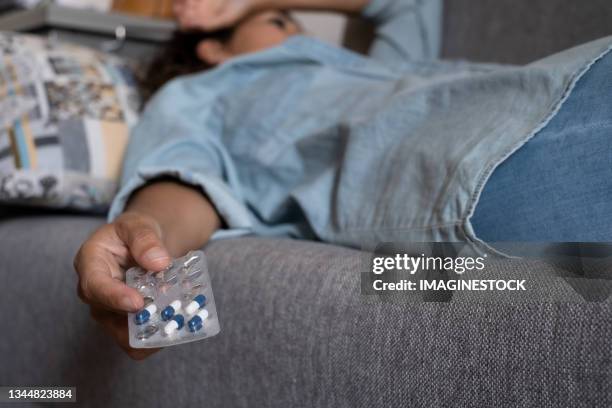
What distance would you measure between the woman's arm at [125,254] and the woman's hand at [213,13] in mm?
430

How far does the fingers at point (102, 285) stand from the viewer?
1.17 ft

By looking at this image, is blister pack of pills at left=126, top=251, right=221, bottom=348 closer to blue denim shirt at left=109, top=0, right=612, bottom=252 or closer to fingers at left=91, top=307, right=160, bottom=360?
fingers at left=91, top=307, right=160, bottom=360

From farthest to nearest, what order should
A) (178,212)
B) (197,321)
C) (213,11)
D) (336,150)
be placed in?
(213,11)
(336,150)
(178,212)
(197,321)

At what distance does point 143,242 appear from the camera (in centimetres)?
40

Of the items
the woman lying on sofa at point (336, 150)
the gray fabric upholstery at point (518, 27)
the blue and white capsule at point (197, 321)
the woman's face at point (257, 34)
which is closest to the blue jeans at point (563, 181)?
the woman lying on sofa at point (336, 150)

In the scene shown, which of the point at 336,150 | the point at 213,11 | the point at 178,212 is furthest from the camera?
the point at 213,11

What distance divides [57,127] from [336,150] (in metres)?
0.35

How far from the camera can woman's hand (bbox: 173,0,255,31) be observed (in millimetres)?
889

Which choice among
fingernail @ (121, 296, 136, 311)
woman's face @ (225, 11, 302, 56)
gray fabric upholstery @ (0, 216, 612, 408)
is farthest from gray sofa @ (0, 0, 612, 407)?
woman's face @ (225, 11, 302, 56)

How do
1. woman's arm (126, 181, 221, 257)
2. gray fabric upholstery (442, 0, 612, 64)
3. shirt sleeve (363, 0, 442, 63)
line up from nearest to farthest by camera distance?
woman's arm (126, 181, 221, 257)
gray fabric upholstery (442, 0, 612, 64)
shirt sleeve (363, 0, 442, 63)

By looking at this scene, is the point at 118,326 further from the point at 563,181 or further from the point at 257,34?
the point at 257,34

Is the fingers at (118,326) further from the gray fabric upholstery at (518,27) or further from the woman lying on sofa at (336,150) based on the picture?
the gray fabric upholstery at (518,27)

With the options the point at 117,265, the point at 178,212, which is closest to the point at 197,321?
the point at 117,265

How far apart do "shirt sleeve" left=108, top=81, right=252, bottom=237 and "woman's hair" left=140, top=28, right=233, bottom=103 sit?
10 centimetres
